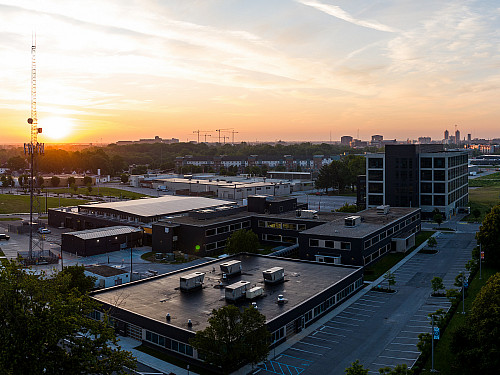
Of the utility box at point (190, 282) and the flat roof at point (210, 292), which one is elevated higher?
the utility box at point (190, 282)

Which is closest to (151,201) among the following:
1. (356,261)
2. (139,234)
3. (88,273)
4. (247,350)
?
(139,234)

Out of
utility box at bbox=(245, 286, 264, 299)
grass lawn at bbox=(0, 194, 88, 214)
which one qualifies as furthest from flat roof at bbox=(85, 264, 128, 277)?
grass lawn at bbox=(0, 194, 88, 214)

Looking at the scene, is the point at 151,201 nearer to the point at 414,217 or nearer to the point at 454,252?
the point at 414,217

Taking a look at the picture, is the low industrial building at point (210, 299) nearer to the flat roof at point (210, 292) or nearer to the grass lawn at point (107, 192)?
the flat roof at point (210, 292)

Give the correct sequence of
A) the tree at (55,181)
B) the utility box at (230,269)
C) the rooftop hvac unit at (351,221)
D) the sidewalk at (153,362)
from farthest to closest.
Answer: the tree at (55,181) < the rooftop hvac unit at (351,221) < the utility box at (230,269) < the sidewalk at (153,362)

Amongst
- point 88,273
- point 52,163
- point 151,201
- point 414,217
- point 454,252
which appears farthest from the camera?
point 52,163

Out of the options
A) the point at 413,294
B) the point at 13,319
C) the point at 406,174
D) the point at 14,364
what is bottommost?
the point at 413,294

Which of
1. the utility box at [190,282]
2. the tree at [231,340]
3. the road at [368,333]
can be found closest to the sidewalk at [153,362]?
the tree at [231,340]
